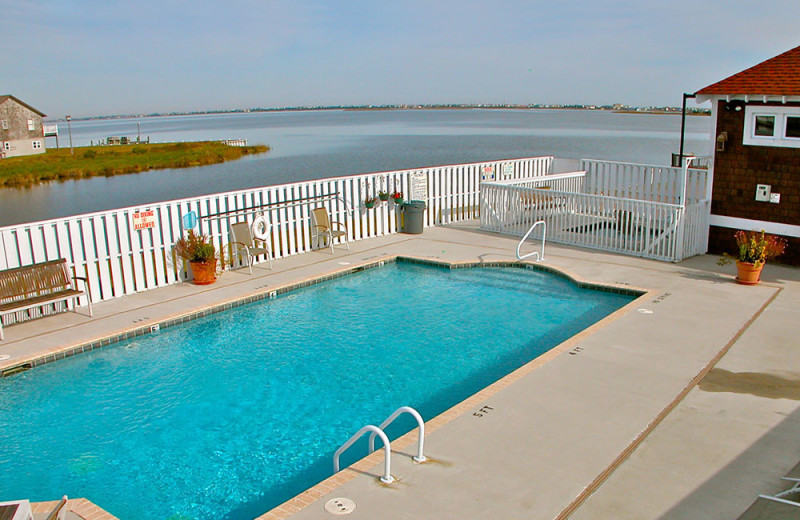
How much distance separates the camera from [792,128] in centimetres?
1142

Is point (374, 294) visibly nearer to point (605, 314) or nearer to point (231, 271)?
point (231, 271)

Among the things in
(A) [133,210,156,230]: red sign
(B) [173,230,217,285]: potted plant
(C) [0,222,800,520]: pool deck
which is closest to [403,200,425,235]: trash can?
(B) [173,230,217,285]: potted plant

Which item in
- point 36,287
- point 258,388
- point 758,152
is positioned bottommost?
point 258,388

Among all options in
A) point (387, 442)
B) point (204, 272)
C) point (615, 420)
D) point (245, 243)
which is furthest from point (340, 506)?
point (245, 243)

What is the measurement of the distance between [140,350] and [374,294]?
3920 mm

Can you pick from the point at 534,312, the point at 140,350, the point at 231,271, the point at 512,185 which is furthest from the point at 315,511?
the point at 512,185

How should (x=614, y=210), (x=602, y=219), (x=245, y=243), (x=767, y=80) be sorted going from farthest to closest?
(x=602, y=219) < (x=614, y=210) < (x=245, y=243) < (x=767, y=80)

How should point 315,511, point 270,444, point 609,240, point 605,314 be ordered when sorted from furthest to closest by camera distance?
point 609,240 < point 605,314 < point 270,444 < point 315,511

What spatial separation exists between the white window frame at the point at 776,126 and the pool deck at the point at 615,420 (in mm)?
A: 2697

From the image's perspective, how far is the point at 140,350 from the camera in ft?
28.5

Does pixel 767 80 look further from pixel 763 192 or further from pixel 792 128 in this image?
pixel 763 192

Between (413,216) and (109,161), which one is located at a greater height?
(413,216)

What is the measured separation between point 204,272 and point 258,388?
13.9ft

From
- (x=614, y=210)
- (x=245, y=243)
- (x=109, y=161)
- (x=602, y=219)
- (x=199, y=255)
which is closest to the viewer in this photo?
(x=199, y=255)
